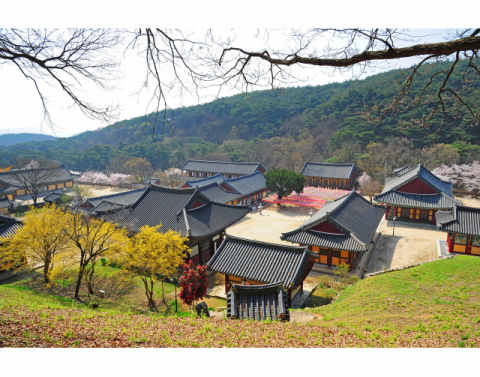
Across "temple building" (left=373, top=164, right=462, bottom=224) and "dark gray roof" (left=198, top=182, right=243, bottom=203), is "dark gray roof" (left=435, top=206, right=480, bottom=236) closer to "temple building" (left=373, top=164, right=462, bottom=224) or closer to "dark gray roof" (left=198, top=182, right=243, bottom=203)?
"temple building" (left=373, top=164, right=462, bottom=224)

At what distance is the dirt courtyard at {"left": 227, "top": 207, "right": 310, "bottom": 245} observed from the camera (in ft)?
79.4

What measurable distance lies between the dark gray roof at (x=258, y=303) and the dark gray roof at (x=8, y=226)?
16182 mm

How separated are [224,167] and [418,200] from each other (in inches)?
1290

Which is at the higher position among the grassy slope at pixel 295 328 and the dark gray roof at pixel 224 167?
the dark gray roof at pixel 224 167

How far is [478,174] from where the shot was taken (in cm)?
3512

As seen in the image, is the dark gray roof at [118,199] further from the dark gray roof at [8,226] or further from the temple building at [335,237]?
the temple building at [335,237]

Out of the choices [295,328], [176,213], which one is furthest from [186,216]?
[295,328]

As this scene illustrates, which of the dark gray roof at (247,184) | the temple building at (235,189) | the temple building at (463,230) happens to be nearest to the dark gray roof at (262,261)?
the temple building at (463,230)

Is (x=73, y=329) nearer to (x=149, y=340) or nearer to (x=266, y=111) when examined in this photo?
(x=149, y=340)

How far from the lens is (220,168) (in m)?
52.3

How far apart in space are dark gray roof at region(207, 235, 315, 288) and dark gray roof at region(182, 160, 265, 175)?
34152mm

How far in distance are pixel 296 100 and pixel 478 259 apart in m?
91.0

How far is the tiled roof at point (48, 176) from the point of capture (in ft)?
134

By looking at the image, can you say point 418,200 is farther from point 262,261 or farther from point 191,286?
point 191,286
